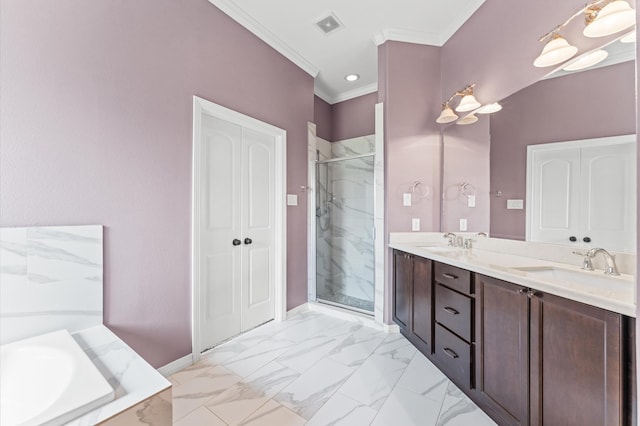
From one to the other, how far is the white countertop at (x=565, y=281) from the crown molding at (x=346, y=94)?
8.17 ft

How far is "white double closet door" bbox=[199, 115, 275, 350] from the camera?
7.36ft

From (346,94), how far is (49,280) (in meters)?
3.71

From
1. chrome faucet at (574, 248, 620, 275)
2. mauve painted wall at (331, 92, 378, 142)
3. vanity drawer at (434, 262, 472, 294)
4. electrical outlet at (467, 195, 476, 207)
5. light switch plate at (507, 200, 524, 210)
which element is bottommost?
vanity drawer at (434, 262, 472, 294)

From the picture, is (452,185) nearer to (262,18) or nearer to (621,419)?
(621,419)

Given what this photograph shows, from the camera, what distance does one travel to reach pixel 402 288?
2426 millimetres

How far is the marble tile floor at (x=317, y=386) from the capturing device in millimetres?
1519

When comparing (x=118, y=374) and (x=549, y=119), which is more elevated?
(x=549, y=119)

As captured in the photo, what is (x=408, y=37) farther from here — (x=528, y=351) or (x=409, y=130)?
(x=528, y=351)

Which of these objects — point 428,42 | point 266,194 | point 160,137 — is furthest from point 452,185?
point 160,137

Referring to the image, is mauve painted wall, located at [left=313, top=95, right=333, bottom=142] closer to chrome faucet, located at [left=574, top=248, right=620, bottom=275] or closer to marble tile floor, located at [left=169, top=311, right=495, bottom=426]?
marble tile floor, located at [left=169, top=311, right=495, bottom=426]

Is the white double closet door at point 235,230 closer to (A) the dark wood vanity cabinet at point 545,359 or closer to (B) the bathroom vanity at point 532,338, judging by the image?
(B) the bathroom vanity at point 532,338

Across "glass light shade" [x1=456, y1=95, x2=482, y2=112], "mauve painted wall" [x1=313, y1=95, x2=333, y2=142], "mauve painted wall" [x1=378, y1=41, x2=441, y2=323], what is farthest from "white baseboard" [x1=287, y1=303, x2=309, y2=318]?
"glass light shade" [x1=456, y1=95, x2=482, y2=112]

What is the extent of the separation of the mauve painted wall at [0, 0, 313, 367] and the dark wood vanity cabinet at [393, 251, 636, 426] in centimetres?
187

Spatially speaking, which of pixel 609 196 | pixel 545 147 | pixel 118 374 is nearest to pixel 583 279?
pixel 609 196
